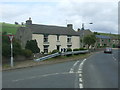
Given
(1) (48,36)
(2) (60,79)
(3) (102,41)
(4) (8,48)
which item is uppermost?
(1) (48,36)

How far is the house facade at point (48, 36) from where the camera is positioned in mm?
43250

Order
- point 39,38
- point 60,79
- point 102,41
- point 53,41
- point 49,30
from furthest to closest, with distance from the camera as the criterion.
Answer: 1. point 102,41
2. point 49,30
3. point 53,41
4. point 39,38
5. point 60,79

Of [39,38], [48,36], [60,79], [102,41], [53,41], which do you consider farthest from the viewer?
[102,41]

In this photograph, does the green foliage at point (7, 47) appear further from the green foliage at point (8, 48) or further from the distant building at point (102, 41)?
the distant building at point (102, 41)

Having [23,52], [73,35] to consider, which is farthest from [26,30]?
[23,52]

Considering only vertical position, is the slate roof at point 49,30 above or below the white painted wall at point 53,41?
above

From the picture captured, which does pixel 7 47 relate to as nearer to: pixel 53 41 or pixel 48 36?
pixel 48 36

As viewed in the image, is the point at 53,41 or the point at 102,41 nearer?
the point at 53,41

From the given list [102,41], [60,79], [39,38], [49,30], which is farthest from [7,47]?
[102,41]

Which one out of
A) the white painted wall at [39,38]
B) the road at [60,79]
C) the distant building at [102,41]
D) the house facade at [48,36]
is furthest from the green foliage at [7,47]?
the distant building at [102,41]

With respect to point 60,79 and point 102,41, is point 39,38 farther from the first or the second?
point 102,41

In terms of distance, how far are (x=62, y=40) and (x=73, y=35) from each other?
15.0ft

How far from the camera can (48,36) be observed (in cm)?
4544

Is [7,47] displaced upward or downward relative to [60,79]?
upward
